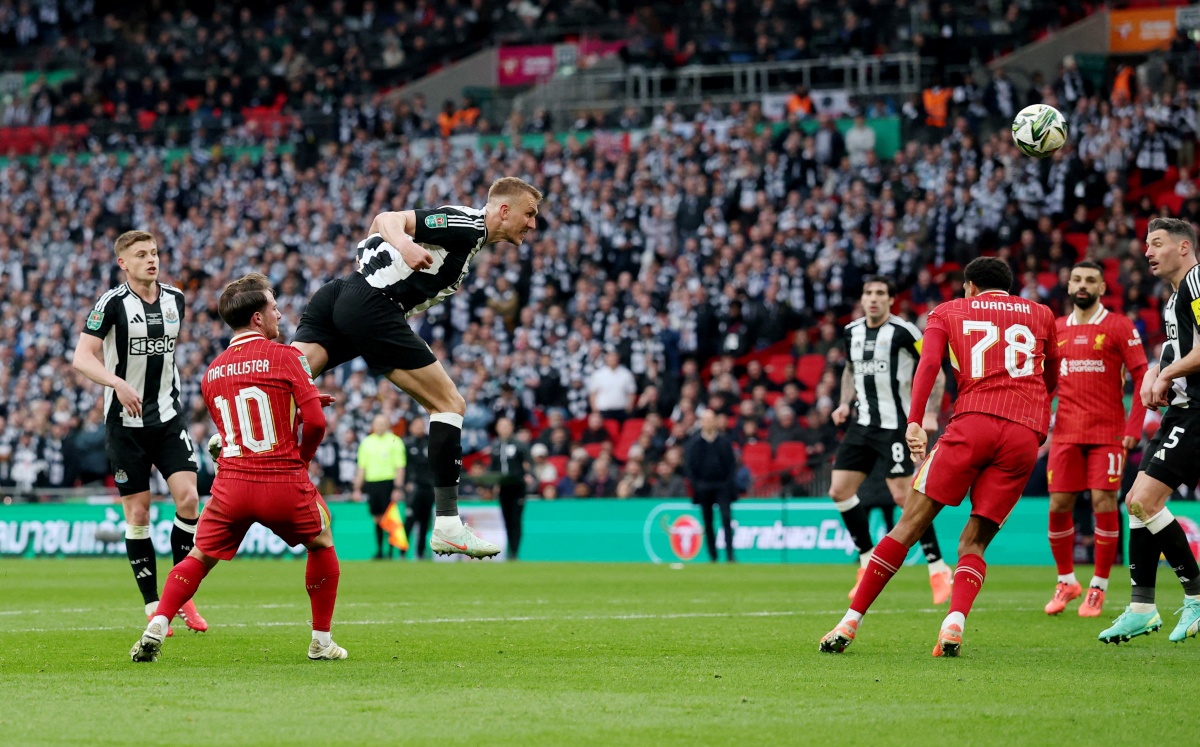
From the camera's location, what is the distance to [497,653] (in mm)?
8984

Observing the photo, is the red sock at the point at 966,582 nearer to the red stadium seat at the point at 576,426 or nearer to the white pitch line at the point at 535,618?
the white pitch line at the point at 535,618

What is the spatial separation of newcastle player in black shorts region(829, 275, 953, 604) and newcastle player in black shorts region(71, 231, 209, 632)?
5.58 metres

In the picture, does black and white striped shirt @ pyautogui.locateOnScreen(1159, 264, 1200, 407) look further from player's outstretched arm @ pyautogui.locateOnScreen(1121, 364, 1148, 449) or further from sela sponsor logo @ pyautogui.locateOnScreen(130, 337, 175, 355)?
sela sponsor logo @ pyautogui.locateOnScreen(130, 337, 175, 355)

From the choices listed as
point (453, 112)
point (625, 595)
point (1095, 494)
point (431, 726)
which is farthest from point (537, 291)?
point (431, 726)

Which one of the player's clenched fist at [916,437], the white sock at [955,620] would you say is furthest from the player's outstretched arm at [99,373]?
the white sock at [955,620]

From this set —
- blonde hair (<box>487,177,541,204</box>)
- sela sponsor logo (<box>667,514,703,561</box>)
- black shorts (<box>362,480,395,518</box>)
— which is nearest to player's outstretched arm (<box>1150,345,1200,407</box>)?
blonde hair (<box>487,177,541,204</box>)

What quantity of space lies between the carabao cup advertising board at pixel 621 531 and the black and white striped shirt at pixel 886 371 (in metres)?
6.78

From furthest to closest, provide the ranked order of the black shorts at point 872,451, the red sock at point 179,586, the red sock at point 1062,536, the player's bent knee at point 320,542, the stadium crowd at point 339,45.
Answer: the stadium crowd at point 339,45 → the black shorts at point 872,451 → the red sock at point 1062,536 → the player's bent knee at point 320,542 → the red sock at point 179,586

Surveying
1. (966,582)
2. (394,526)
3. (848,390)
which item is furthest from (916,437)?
(394,526)

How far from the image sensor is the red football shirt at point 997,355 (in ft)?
29.2

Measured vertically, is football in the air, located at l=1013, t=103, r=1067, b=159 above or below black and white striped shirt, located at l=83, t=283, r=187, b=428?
above

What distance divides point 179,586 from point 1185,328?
5.86 metres

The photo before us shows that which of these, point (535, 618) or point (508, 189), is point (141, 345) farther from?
point (535, 618)

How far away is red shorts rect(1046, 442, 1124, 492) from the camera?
39.9ft
